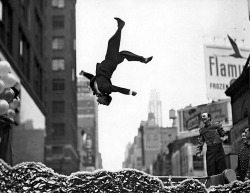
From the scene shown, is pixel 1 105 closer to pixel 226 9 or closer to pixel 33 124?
pixel 226 9

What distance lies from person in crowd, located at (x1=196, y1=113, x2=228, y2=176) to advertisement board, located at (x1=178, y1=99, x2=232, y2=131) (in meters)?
43.4

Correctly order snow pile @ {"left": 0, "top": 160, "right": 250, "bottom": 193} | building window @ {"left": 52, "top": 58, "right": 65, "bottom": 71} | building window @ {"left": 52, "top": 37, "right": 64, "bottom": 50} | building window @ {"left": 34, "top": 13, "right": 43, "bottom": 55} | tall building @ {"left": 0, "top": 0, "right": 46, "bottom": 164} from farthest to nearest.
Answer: building window @ {"left": 52, "top": 58, "right": 65, "bottom": 71}
building window @ {"left": 52, "top": 37, "right": 64, "bottom": 50}
building window @ {"left": 34, "top": 13, "right": 43, "bottom": 55}
tall building @ {"left": 0, "top": 0, "right": 46, "bottom": 164}
snow pile @ {"left": 0, "top": 160, "right": 250, "bottom": 193}

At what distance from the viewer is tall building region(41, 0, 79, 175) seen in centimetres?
5194

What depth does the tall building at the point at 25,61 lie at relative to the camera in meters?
26.3

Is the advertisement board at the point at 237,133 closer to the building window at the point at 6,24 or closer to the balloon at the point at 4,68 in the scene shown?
the building window at the point at 6,24

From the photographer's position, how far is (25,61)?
32219 mm

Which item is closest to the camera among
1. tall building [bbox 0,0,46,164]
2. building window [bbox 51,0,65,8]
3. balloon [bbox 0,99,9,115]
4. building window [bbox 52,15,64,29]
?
balloon [bbox 0,99,9,115]

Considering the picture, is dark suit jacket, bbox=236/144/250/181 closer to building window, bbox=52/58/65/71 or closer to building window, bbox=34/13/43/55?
building window, bbox=34/13/43/55

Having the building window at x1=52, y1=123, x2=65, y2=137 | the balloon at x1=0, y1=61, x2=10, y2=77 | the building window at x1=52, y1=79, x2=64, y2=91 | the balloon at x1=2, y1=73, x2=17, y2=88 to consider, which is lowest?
the balloon at x1=2, y1=73, x2=17, y2=88

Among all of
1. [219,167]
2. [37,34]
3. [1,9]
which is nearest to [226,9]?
[219,167]

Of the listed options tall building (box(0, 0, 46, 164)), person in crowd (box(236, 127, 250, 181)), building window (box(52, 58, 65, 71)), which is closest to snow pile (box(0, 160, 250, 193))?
person in crowd (box(236, 127, 250, 181))

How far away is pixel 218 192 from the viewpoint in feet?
17.6

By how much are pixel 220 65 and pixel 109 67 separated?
3490 cm

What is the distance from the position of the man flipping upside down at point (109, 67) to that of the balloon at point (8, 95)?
50.1 inches
